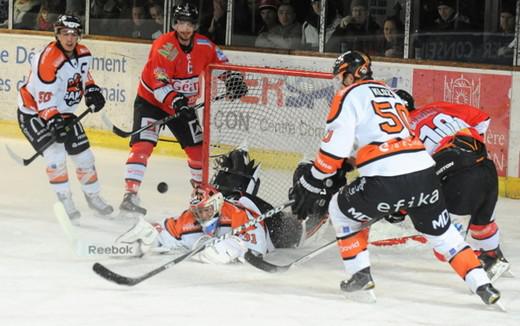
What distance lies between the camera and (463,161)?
493 cm

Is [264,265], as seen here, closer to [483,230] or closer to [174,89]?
[483,230]

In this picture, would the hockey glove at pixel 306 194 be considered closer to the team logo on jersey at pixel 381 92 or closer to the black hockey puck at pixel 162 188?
the team logo on jersey at pixel 381 92

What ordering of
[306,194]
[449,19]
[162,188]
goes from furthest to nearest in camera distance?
1. [449,19]
2. [162,188]
3. [306,194]

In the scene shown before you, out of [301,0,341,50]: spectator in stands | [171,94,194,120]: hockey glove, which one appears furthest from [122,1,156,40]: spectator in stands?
[171,94,194,120]: hockey glove

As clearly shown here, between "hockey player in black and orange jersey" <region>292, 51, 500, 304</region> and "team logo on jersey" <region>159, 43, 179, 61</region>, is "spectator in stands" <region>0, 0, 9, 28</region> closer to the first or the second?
"team logo on jersey" <region>159, 43, 179, 61</region>

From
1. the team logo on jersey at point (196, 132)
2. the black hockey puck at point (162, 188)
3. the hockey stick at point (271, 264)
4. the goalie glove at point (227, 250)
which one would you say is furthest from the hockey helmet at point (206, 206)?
the black hockey puck at point (162, 188)

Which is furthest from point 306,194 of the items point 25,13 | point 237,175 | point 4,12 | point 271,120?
point 4,12

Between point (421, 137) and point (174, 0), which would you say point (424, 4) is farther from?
point (421, 137)

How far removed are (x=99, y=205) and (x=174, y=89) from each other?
718 millimetres

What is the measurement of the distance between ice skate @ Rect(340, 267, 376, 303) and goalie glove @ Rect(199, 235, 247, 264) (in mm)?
651

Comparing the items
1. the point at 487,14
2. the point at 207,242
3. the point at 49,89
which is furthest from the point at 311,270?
the point at 487,14

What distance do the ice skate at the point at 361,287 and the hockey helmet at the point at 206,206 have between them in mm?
767

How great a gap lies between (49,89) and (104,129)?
8.12 ft

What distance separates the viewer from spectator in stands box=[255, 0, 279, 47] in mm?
7961
